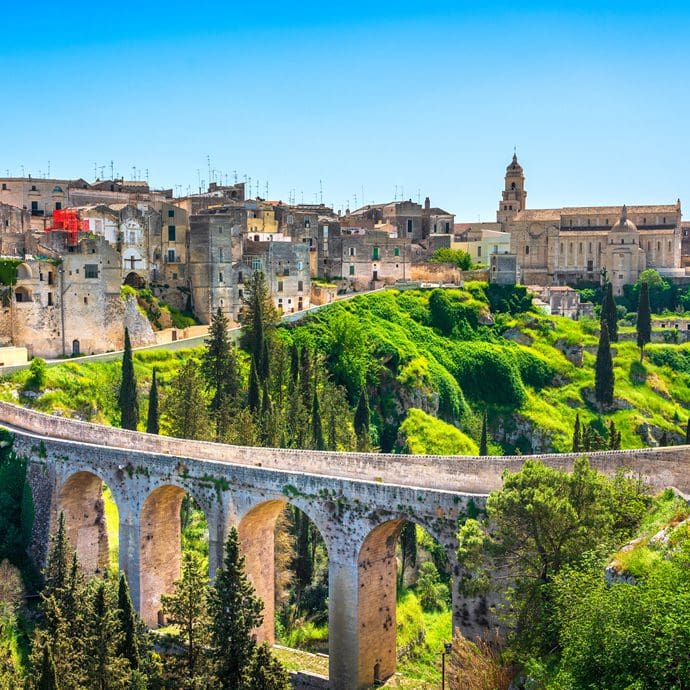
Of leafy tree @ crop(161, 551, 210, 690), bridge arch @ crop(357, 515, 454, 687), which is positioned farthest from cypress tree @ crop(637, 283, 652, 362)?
leafy tree @ crop(161, 551, 210, 690)

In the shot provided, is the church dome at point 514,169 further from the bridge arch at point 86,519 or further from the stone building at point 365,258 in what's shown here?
the bridge arch at point 86,519

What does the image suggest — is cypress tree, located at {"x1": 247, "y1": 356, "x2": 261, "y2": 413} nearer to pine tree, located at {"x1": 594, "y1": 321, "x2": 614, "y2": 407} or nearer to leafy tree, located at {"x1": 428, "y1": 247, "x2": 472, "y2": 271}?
pine tree, located at {"x1": 594, "y1": 321, "x2": 614, "y2": 407}

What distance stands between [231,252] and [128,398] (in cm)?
1871

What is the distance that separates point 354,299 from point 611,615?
2024 inches

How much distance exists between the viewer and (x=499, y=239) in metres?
84.2

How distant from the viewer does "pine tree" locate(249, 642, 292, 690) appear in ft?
71.6

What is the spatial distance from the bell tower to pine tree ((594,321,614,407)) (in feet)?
101

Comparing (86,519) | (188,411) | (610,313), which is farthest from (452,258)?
(86,519)

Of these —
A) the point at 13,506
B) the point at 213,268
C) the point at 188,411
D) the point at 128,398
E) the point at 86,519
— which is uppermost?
the point at 213,268

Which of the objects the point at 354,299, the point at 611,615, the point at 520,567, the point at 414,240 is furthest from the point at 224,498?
the point at 414,240

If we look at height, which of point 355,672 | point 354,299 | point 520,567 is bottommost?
point 355,672

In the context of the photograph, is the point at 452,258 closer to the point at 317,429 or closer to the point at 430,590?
the point at 317,429

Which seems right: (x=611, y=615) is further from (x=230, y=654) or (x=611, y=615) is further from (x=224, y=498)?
(x=224, y=498)

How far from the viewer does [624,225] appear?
281ft
